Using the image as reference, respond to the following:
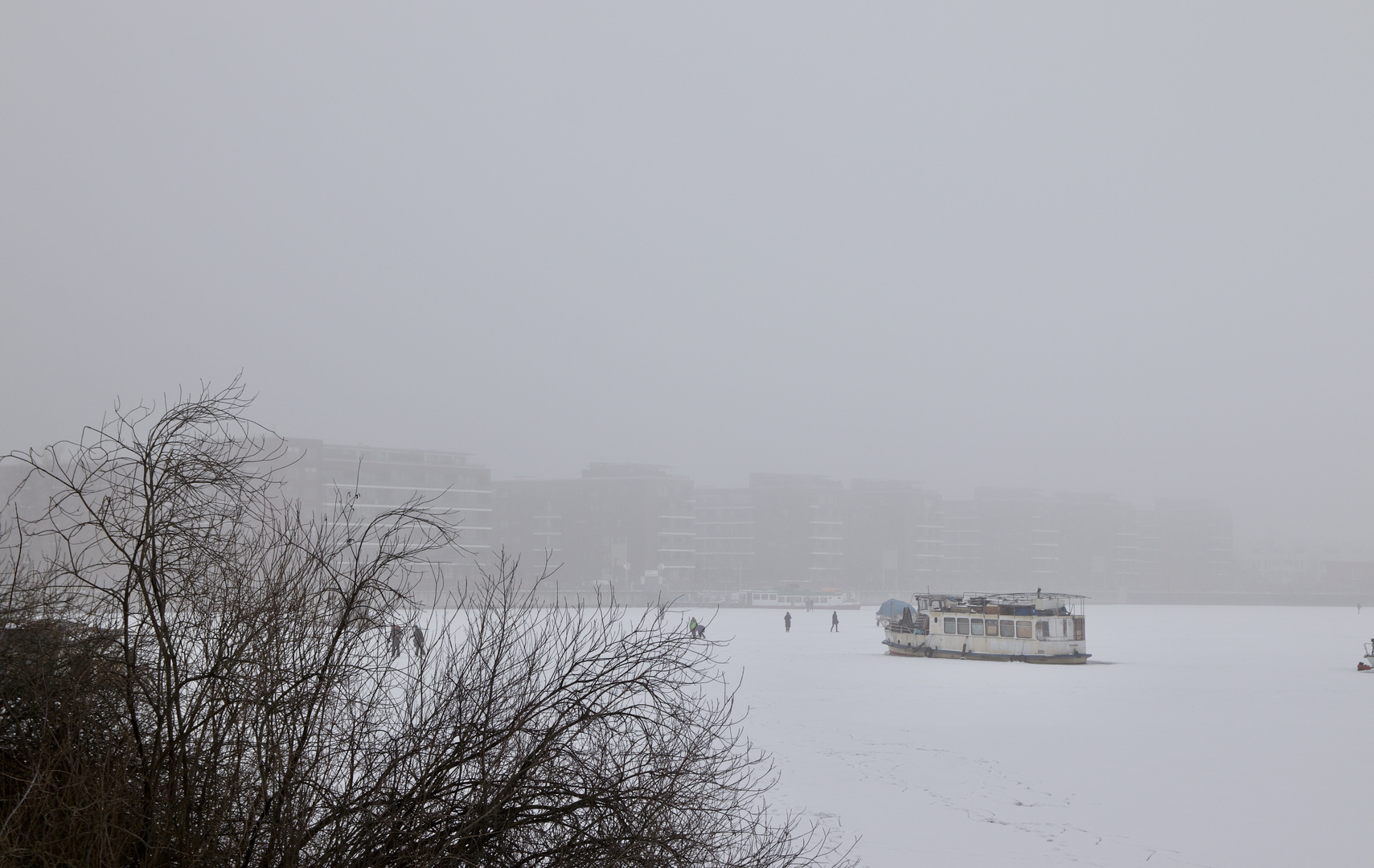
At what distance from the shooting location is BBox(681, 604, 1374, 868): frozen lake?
18.5 metres

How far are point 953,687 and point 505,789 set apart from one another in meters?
34.9

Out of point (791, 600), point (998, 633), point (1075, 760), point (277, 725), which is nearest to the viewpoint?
point (277, 725)

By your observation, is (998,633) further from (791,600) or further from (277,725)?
(791,600)

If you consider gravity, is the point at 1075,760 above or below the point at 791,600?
above

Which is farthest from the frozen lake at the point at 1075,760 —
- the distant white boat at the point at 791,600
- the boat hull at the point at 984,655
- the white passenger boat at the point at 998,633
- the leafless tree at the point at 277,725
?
the distant white boat at the point at 791,600

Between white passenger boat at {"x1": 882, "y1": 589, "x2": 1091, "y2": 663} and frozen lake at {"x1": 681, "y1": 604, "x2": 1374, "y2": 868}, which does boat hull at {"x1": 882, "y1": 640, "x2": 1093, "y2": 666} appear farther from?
frozen lake at {"x1": 681, "y1": 604, "x2": 1374, "y2": 868}

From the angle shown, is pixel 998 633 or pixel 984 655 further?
pixel 998 633

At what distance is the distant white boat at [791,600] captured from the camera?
174 meters

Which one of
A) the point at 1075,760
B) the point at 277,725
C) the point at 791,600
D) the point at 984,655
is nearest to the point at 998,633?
the point at 984,655

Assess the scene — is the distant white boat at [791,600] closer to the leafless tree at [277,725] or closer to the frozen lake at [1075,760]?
the frozen lake at [1075,760]

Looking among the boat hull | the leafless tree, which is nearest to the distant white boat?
the boat hull

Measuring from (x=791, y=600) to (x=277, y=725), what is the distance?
171745 mm

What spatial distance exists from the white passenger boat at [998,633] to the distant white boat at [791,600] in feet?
348

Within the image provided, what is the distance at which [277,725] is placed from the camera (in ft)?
32.7
